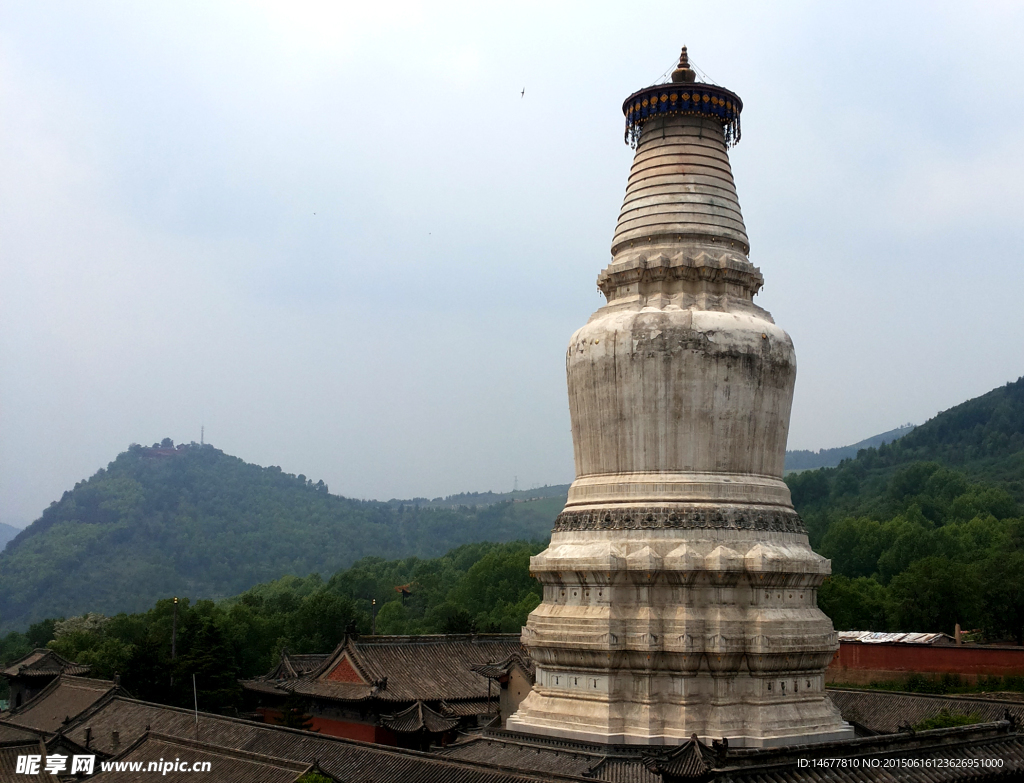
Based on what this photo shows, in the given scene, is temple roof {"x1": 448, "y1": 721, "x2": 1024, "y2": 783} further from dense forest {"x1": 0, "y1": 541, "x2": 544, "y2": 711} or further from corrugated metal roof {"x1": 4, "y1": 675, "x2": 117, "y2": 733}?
corrugated metal roof {"x1": 4, "y1": 675, "x2": 117, "y2": 733}

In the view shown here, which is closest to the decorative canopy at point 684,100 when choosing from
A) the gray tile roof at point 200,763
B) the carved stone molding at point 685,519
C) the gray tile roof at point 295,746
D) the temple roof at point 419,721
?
the carved stone molding at point 685,519

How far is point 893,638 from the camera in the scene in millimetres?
39594

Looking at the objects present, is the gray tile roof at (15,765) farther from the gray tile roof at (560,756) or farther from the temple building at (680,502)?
the temple building at (680,502)

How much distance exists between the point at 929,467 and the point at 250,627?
234 ft

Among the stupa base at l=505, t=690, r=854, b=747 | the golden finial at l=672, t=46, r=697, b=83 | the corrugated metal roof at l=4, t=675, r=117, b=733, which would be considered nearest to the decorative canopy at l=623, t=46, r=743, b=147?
the golden finial at l=672, t=46, r=697, b=83

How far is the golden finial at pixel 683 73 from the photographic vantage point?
947 inches

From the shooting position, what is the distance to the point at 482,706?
110 ft

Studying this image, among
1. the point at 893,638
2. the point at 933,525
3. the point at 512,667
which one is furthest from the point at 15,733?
the point at 933,525

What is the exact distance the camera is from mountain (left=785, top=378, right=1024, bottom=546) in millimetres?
97562

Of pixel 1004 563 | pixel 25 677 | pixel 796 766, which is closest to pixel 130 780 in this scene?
pixel 796 766

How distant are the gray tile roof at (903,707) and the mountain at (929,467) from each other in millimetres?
59496

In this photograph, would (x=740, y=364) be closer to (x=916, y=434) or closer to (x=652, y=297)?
(x=652, y=297)

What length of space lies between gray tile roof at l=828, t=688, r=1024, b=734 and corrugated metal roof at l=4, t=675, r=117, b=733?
929 inches

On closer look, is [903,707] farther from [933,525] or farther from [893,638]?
[933,525]
